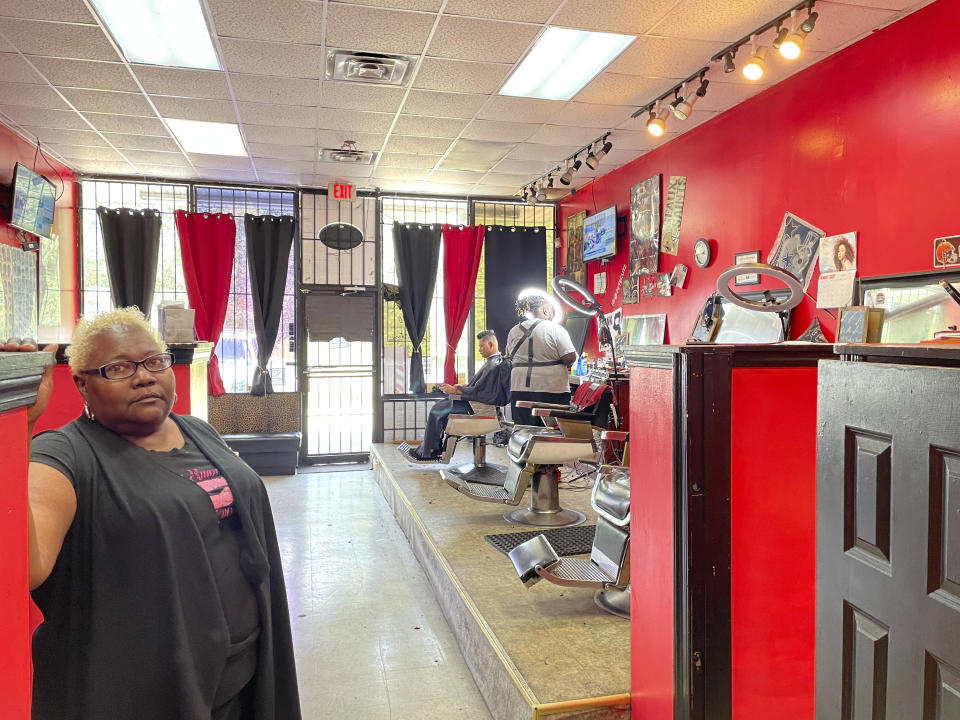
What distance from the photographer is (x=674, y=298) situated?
5.56 m

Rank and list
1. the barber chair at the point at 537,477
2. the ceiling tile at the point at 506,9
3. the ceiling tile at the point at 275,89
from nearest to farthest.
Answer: the ceiling tile at the point at 506,9, the barber chair at the point at 537,477, the ceiling tile at the point at 275,89

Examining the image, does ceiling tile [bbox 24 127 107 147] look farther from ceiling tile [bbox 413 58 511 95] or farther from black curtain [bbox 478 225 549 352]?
black curtain [bbox 478 225 549 352]

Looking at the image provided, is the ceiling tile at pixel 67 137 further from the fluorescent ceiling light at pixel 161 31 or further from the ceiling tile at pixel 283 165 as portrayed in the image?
the fluorescent ceiling light at pixel 161 31

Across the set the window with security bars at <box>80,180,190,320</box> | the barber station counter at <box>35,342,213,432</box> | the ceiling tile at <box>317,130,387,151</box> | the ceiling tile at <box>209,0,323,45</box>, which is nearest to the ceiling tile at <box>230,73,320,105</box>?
the ceiling tile at <box>209,0,323,45</box>

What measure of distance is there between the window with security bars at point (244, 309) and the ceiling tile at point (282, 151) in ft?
4.00

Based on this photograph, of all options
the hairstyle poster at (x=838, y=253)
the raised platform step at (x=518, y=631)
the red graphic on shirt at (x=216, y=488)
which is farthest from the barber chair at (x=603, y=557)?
the hairstyle poster at (x=838, y=253)

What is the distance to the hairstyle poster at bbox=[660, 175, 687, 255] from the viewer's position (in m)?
5.40

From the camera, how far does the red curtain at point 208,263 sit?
22.5ft

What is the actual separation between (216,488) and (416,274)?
238 inches

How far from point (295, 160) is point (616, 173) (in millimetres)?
3143

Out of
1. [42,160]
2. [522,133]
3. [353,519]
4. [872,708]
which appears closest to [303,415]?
[353,519]

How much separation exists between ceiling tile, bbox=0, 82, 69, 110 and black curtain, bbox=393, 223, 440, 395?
3.47 m

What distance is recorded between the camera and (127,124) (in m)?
5.20

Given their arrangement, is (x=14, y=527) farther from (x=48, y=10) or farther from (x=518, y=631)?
(x=48, y=10)
